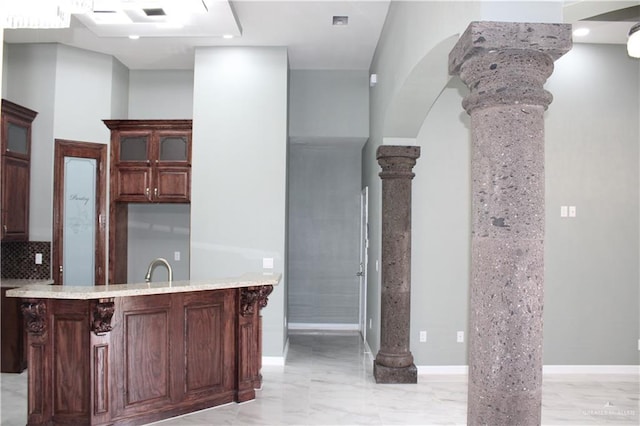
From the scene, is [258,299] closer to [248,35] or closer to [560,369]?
[248,35]

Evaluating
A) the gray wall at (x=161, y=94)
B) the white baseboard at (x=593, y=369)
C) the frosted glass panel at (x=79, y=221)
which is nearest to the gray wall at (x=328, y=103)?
the gray wall at (x=161, y=94)

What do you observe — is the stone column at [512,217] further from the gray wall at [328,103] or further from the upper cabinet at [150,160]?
the gray wall at [328,103]

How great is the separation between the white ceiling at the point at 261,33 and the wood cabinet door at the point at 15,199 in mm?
1366

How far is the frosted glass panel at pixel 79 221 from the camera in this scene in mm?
5664

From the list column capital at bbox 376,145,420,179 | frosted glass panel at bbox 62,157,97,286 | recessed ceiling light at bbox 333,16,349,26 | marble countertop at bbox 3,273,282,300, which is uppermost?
recessed ceiling light at bbox 333,16,349,26

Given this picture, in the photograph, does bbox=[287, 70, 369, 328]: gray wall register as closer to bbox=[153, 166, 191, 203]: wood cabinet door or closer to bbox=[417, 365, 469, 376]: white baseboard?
bbox=[153, 166, 191, 203]: wood cabinet door

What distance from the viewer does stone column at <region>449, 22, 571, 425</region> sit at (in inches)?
76.2

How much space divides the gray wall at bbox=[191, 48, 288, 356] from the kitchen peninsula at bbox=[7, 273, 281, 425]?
133 centimetres

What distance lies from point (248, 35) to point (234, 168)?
145 cm

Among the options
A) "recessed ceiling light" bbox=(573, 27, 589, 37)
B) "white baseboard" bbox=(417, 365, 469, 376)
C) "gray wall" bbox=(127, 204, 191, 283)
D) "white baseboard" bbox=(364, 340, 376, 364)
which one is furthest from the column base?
"recessed ceiling light" bbox=(573, 27, 589, 37)

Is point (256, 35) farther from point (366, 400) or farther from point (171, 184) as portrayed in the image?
point (366, 400)

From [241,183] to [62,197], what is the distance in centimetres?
203

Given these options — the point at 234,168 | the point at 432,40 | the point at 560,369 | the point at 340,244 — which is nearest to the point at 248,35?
the point at 234,168

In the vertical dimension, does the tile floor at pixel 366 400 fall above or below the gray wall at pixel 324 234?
below
